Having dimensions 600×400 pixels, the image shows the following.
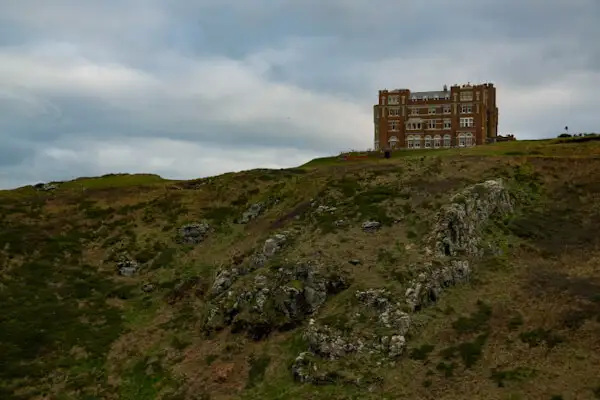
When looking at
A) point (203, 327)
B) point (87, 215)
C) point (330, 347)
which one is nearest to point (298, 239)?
point (203, 327)

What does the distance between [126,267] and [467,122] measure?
93747 mm

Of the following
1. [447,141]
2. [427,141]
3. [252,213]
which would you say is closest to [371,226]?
[252,213]

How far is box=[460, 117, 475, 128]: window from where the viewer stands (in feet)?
449

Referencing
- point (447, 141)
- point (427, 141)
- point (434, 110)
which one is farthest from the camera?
point (427, 141)

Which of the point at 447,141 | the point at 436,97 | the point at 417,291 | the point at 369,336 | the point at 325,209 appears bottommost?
the point at 369,336

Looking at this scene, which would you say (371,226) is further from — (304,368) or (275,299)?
(304,368)

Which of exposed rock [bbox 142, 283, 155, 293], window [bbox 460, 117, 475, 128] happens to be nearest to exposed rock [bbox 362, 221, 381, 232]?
exposed rock [bbox 142, 283, 155, 293]

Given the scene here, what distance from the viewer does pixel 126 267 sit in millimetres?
67438

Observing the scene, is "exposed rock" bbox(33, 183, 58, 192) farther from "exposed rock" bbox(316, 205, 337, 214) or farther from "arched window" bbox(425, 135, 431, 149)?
"arched window" bbox(425, 135, 431, 149)

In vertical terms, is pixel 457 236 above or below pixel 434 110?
below

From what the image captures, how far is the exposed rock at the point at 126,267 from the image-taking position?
6681 cm

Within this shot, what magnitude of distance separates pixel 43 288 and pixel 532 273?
4727cm

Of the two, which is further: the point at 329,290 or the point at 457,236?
the point at 457,236

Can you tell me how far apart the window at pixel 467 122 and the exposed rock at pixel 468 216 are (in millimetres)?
76148
